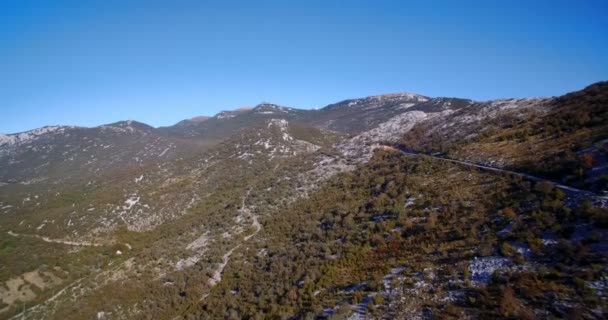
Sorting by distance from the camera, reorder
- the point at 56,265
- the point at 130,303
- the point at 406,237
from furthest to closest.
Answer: the point at 56,265 < the point at 130,303 < the point at 406,237

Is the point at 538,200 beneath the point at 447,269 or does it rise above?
above

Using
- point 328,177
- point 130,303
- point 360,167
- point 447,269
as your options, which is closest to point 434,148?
point 360,167

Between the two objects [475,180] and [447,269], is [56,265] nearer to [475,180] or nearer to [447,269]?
[447,269]

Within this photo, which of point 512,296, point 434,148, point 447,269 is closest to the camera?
point 512,296

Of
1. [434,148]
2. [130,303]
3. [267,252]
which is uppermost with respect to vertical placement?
[434,148]

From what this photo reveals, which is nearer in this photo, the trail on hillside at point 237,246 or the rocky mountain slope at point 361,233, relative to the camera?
the rocky mountain slope at point 361,233

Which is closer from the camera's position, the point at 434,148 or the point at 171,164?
the point at 434,148

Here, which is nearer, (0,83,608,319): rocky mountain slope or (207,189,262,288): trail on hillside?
(0,83,608,319): rocky mountain slope

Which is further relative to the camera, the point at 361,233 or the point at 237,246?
the point at 237,246
